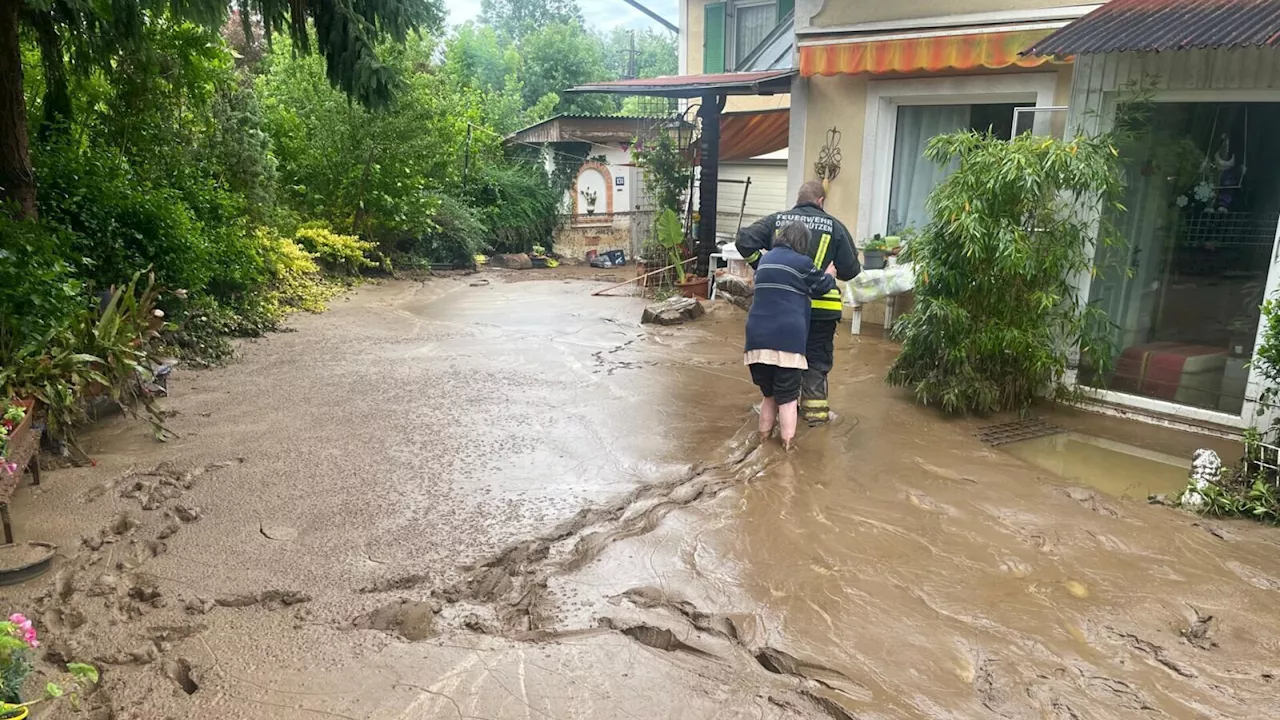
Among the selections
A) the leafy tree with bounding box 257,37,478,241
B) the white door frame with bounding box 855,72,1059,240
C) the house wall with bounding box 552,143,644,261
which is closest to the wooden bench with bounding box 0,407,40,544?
the white door frame with bounding box 855,72,1059,240

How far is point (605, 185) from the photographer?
19.8 meters

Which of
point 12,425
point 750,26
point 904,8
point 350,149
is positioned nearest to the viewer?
point 12,425

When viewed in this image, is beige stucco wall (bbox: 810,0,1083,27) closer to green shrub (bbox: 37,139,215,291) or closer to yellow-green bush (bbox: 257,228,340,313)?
green shrub (bbox: 37,139,215,291)

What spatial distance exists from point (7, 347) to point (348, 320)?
5754mm

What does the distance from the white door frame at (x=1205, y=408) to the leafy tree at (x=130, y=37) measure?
5.62m

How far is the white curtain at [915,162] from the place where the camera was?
916 centimetres

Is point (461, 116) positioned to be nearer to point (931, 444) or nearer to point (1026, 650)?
point (931, 444)

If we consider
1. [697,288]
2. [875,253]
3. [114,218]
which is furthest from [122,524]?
[697,288]

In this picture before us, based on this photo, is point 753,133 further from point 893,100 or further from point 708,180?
point 893,100

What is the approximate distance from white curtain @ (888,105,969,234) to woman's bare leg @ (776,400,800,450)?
4419 mm

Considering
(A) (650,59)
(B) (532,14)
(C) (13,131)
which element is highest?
(B) (532,14)

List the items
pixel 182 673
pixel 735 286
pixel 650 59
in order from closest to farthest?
pixel 182 673, pixel 735 286, pixel 650 59

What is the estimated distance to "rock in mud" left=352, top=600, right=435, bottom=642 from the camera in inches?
141

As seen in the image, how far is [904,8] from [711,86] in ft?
9.25
